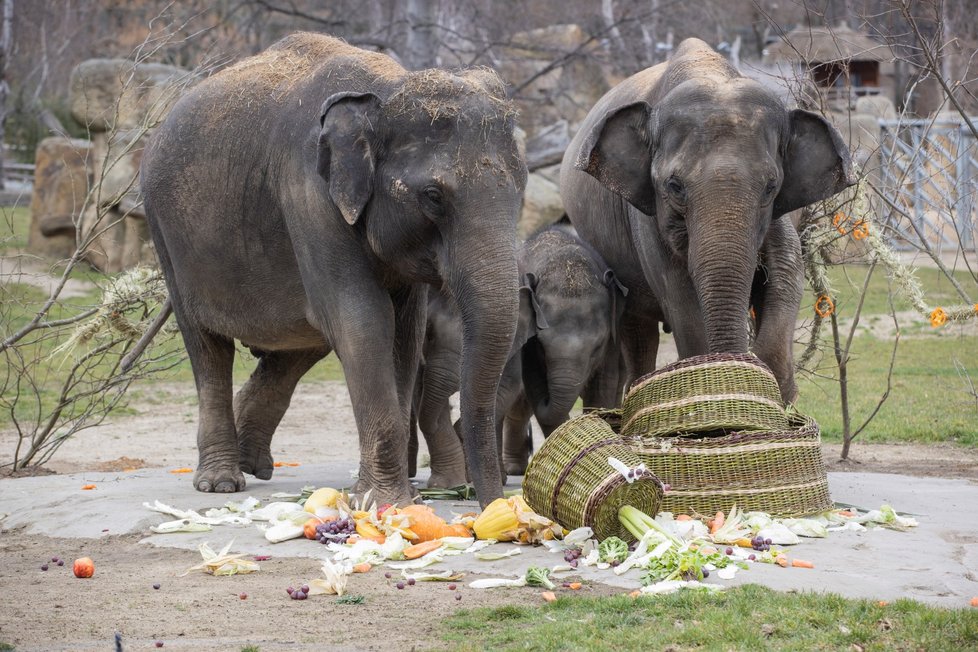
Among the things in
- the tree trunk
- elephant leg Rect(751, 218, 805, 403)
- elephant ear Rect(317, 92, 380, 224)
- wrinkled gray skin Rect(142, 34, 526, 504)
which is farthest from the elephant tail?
the tree trunk

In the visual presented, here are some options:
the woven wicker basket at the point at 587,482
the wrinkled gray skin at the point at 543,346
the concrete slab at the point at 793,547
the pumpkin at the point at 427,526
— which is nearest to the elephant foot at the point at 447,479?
the wrinkled gray skin at the point at 543,346

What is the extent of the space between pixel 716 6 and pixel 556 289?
110 ft

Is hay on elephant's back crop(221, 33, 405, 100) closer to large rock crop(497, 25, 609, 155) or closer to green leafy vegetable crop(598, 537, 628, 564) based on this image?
green leafy vegetable crop(598, 537, 628, 564)

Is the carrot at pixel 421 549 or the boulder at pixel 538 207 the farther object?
the boulder at pixel 538 207

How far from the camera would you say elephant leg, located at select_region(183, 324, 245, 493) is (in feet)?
28.2

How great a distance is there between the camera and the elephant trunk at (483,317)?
21.7ft

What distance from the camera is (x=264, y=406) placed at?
9273 mm

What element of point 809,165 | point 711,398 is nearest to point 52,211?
point 809,165

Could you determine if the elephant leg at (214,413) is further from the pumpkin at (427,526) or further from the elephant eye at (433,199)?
the elephant eye at (433,199)

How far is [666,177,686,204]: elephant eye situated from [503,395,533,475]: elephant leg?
2.67 m

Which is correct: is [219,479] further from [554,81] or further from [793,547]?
[554,81]

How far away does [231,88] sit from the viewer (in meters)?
8.44

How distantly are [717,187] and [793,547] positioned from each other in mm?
1828

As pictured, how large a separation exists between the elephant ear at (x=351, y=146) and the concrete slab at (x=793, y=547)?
1713 mm
